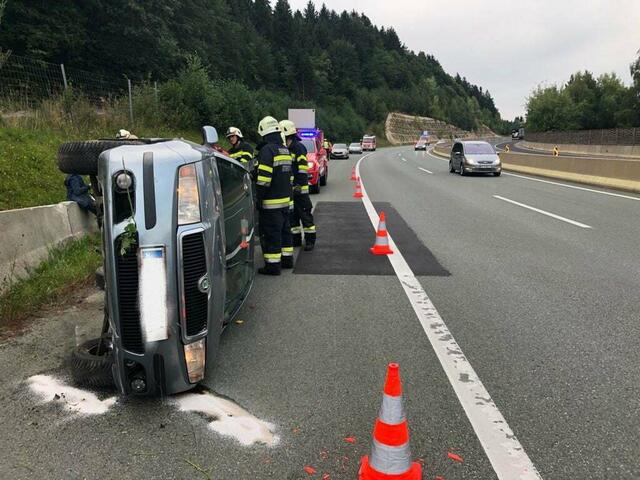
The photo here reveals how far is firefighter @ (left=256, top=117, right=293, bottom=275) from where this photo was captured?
5770 mm

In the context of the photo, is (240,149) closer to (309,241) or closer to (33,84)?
(309,241)

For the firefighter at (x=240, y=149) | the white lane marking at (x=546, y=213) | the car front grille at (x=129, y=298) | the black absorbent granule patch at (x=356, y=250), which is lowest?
the black absorbent granule patch at (x=356, y=250)

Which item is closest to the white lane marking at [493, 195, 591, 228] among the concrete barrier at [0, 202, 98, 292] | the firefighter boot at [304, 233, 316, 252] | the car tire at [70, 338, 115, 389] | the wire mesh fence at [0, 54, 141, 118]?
the firefighter boot at [304, 233, 316, 252]

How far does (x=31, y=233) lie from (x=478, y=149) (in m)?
19.9

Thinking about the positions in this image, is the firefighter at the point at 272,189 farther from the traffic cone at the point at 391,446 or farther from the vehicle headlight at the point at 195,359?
the traffic cone at the point at 391,446

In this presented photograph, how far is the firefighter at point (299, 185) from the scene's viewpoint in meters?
6.90

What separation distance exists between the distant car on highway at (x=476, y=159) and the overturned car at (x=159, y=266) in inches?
768

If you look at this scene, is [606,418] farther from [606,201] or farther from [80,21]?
[80,21]

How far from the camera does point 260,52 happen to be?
73.2 m

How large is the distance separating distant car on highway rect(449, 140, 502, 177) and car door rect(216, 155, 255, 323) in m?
17.9

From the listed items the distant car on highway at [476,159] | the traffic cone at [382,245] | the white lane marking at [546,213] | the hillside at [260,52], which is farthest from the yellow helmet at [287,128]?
the distant car on highway at [476,159]

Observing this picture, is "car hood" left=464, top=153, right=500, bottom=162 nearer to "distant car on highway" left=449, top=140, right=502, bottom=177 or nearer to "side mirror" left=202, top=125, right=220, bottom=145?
"distant car on highway" left=449, top=140, right=502, bottom=177

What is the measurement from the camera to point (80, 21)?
3023cm

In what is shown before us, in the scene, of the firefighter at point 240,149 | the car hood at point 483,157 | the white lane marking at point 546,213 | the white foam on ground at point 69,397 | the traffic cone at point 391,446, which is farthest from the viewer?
the car hood at point 483,157
